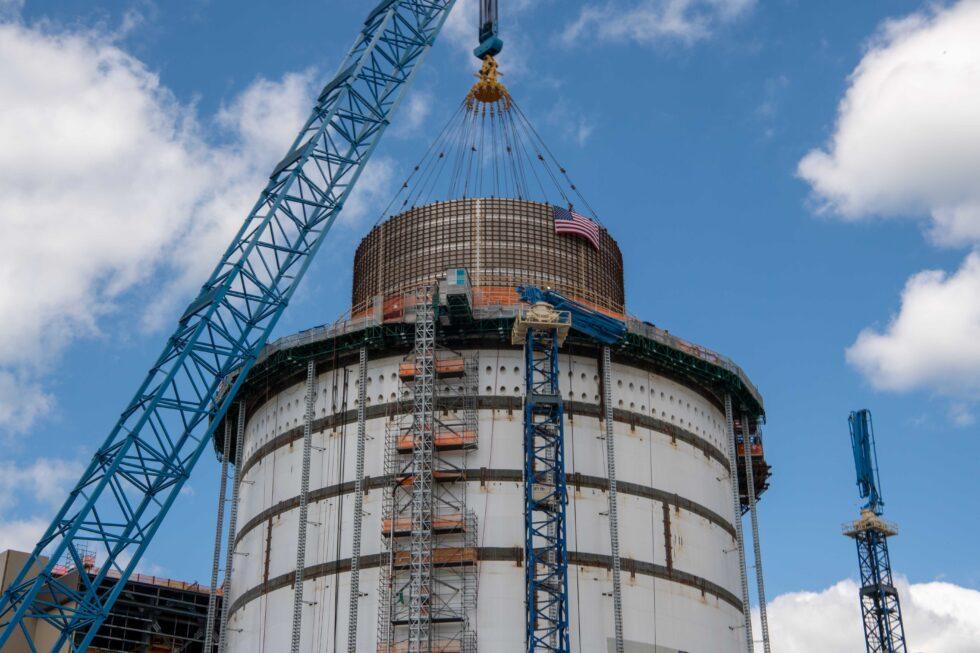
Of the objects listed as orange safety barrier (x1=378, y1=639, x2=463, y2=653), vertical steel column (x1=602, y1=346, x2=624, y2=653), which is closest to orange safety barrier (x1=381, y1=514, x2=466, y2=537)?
orange safety barrier (x1=378, y1=639, x2=463, y2=653)

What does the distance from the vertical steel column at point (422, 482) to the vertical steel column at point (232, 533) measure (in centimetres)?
1373

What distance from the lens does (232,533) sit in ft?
215

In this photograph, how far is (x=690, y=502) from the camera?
61625mm

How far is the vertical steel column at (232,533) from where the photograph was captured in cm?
6369

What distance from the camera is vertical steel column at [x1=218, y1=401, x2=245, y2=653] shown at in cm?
6369

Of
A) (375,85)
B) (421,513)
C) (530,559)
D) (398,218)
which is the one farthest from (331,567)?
(375,85)

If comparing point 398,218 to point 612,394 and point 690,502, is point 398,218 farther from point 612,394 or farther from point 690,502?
point 690,502

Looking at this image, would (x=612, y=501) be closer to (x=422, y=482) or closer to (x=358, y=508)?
(x=422, y=482)

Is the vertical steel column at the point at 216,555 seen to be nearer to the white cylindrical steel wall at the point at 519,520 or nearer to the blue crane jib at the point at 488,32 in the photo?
the white cylindrical steel wall at the point at 519,520

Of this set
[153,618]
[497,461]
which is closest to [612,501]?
[497,461]

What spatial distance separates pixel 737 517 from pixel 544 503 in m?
13.6

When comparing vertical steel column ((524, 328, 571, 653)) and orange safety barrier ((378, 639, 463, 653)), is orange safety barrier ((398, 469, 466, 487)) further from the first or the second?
orange safety barrier ((378, 639, 463, 653))

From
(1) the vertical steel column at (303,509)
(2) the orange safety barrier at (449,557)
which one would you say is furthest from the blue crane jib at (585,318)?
(2) the orange safety barrier at (449,557)

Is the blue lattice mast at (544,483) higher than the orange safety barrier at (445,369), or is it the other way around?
the orange safety barrier at (445,369)
